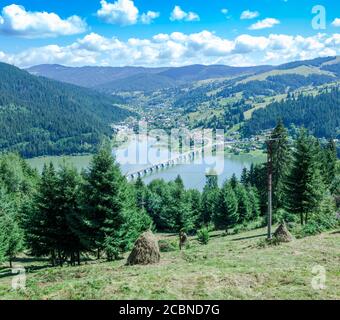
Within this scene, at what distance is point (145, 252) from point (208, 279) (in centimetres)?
556

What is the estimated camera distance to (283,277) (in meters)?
14.2

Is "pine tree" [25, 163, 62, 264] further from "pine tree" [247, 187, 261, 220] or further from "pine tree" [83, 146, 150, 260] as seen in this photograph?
"pine tree" [247, 187, 261, 220]

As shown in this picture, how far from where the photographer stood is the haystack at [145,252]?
18.9m

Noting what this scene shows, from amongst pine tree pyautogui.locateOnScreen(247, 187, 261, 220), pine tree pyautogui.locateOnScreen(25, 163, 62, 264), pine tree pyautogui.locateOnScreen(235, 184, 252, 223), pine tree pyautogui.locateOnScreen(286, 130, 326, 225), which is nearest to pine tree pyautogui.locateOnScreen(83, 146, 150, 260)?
pine tree pyautogui.locateOnScreen(25, 163, 62, 264)

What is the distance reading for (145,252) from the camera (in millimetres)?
19000

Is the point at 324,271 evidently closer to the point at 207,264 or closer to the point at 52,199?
the point at 207,264

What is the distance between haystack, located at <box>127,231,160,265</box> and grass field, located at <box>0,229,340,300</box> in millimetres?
689

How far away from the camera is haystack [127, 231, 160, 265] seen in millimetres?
18859

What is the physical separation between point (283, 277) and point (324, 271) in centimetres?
180

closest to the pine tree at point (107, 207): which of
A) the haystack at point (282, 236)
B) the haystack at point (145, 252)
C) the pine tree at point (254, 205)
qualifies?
the haystack at point (145, 252)

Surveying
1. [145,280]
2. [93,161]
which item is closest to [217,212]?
[93,161]

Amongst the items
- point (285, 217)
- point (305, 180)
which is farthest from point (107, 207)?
point (285, 217)
